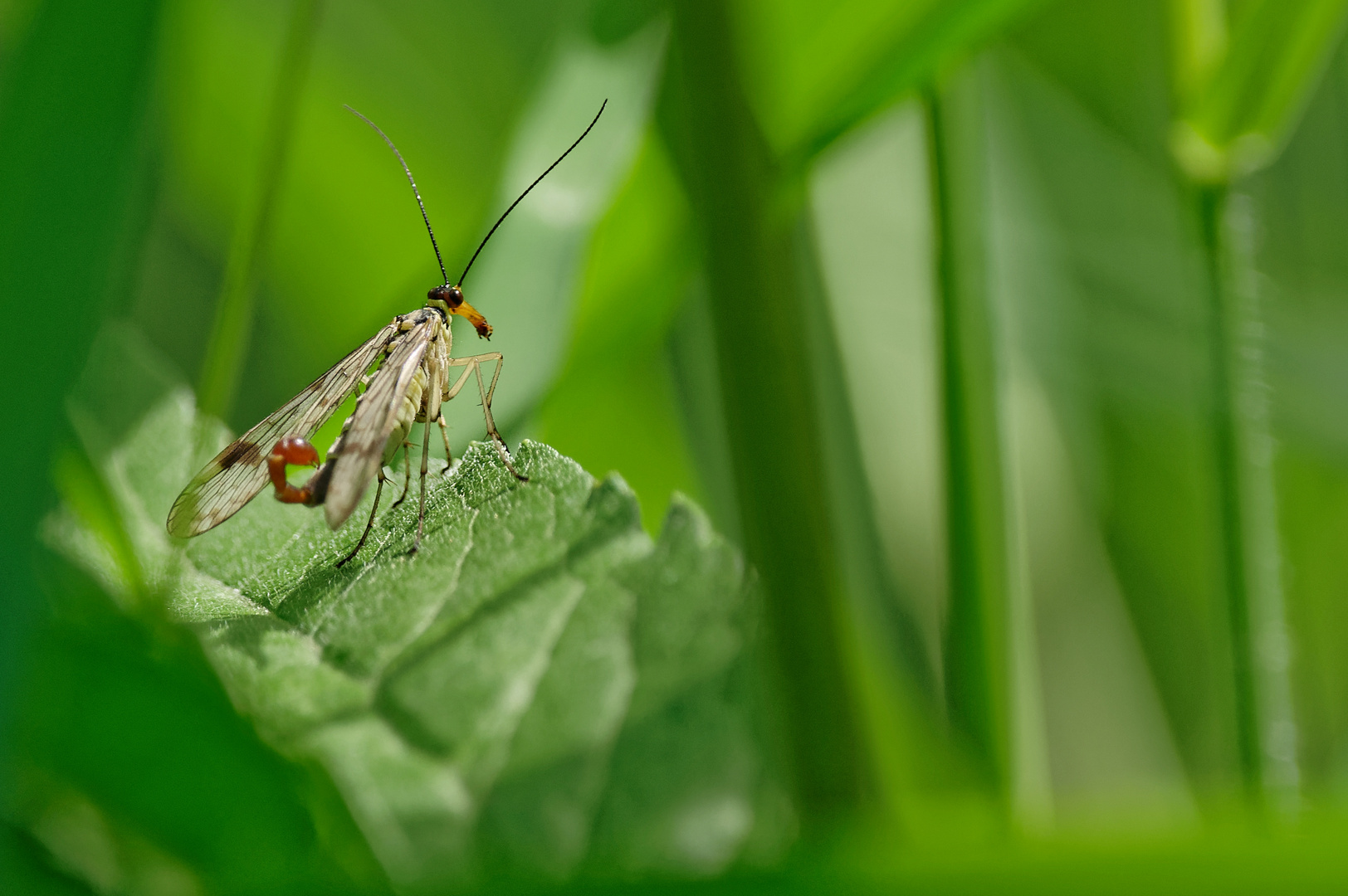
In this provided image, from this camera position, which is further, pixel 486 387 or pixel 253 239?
pixel 486 387

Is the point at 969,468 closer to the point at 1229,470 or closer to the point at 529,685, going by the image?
the point at 1229,470

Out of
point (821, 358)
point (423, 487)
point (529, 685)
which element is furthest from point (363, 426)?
point (821, 358)

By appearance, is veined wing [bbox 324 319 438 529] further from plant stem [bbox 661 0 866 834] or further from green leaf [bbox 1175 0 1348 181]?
green leaf [bbox 1175 0 1348 181]

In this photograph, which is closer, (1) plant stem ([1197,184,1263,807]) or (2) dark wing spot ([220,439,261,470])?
(2) dark wing spot ([220,439,261,470])

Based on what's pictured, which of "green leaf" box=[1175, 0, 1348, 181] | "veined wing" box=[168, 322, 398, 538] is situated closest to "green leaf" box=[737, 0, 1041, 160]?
"green leaf" box=[1175, 0, 1348, 181]

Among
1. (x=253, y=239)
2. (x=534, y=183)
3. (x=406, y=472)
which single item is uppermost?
(x=534, y=183)

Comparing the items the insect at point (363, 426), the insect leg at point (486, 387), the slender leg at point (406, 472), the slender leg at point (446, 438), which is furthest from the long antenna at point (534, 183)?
the slender leg at point (406, 472)

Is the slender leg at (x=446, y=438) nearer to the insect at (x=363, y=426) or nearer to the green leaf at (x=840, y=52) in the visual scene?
the insect at (x=363, y=426)
